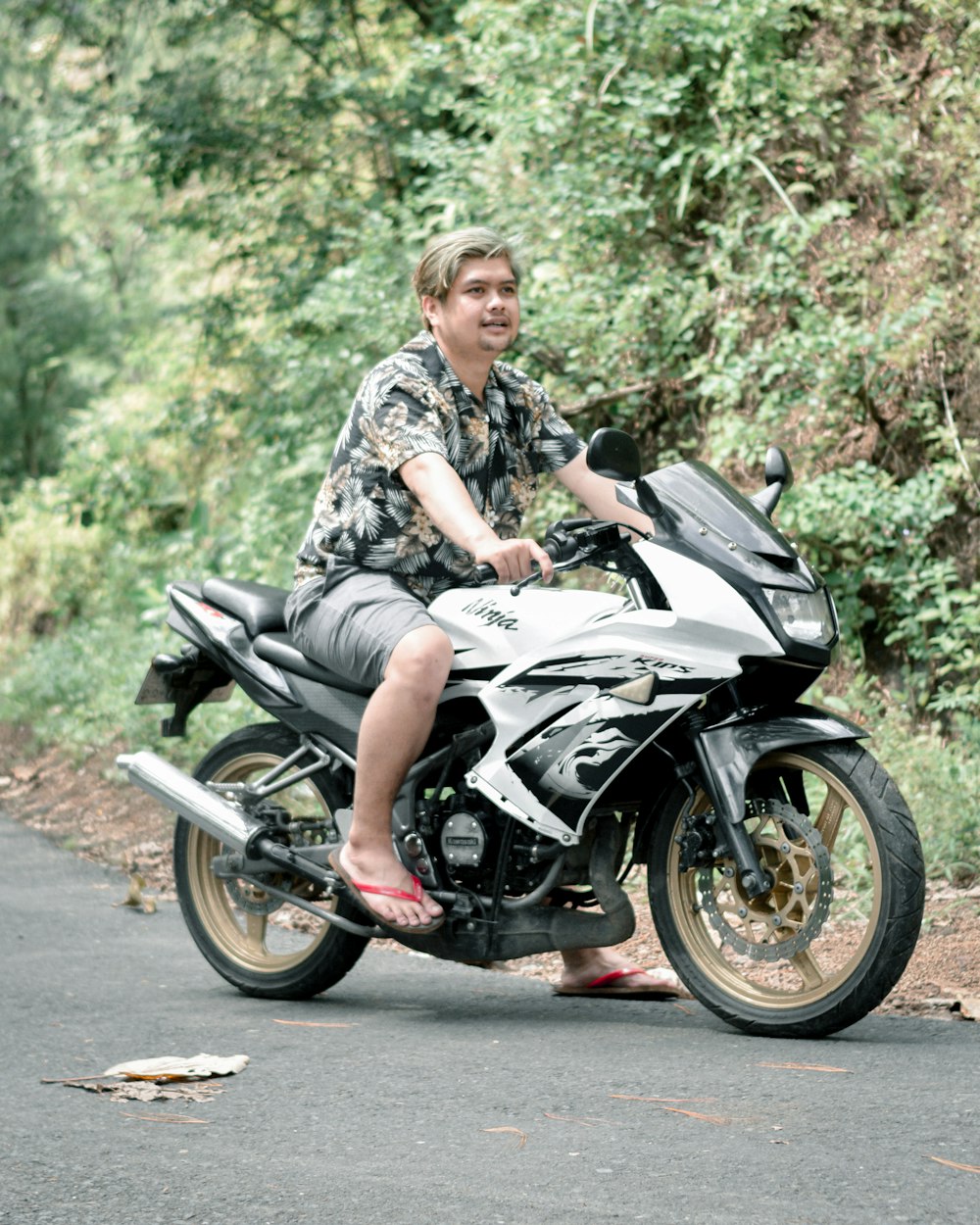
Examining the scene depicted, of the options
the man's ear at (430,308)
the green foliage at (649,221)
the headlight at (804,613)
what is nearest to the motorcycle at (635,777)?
the headlight at (804,613)

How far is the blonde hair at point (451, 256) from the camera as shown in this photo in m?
5.15

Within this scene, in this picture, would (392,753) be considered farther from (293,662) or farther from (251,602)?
(251,602)

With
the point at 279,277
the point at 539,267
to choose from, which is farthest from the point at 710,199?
the point at 279,277

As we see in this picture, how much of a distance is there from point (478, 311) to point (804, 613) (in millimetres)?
1373

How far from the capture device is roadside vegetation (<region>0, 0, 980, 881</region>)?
8.55 meters

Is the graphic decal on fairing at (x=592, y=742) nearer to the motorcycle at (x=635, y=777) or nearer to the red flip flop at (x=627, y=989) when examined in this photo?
the motorcycle at (x=635, y=777)

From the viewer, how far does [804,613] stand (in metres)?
4.55

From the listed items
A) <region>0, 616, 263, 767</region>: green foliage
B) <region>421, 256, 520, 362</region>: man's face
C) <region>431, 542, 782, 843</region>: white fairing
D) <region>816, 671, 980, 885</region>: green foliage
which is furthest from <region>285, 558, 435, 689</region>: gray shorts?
<region>0, 616, 263, 767</region>: green foliage

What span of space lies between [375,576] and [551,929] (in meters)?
1.14

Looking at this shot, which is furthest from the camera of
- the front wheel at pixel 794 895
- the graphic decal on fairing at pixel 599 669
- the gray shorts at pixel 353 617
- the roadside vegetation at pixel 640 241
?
the roadside vegetation at pixel 640 241

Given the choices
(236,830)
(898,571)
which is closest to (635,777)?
(236,830)

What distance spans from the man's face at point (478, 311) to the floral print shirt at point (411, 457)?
10 centimetres

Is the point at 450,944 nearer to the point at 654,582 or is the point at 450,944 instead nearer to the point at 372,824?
the point at 372,824

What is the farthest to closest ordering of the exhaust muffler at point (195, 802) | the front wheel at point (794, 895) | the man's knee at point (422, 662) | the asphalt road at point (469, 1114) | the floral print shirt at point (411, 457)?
1. the exhaust muffler at point (195, 802)
2. the floral print shirt at point (411, 457)
3. the man's knee at point (422, 662)
4. the front wheel at point (794, 895)
5. the asphalt road at point (469, 1114)
